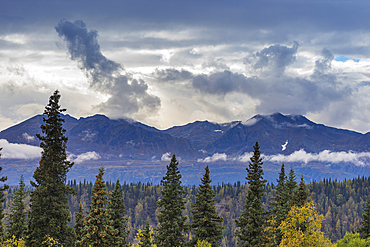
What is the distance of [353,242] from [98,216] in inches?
1513

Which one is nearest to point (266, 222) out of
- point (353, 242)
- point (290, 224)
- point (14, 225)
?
point (290, 224)

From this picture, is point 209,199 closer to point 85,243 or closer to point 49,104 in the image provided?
point 85,243

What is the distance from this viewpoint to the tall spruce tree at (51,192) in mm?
48500

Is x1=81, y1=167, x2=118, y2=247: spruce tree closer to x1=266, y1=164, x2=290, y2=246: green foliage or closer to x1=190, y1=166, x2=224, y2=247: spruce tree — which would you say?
x1=190, y1=166, x2=224, y2=247: spruce tree

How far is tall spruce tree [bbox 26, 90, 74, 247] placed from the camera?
4850 centimetres

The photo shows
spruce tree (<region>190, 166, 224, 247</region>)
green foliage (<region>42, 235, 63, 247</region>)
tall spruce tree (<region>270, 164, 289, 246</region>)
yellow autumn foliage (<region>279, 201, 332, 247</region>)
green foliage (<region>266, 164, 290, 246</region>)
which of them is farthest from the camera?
tall spruce tree (<region>270, 164, 289, 246</region>)

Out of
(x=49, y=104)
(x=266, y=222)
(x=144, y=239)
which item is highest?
(x=49, y=104)

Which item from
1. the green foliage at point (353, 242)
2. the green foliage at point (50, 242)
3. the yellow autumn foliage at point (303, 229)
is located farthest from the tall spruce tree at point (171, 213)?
the green foliage at point (353, 242)

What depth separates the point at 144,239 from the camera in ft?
224

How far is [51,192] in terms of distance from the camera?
5003 cm

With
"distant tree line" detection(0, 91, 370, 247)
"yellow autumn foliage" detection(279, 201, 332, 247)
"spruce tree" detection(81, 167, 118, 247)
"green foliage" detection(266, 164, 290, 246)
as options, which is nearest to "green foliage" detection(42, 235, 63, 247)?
"distant tree line" detection(0, 91, 370, 247)

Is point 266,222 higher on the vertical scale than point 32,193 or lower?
lower

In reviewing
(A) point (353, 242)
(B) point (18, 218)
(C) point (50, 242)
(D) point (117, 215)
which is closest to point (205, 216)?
(D) point (117, 215)

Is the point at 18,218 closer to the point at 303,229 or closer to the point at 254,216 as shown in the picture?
the point at 254,216
